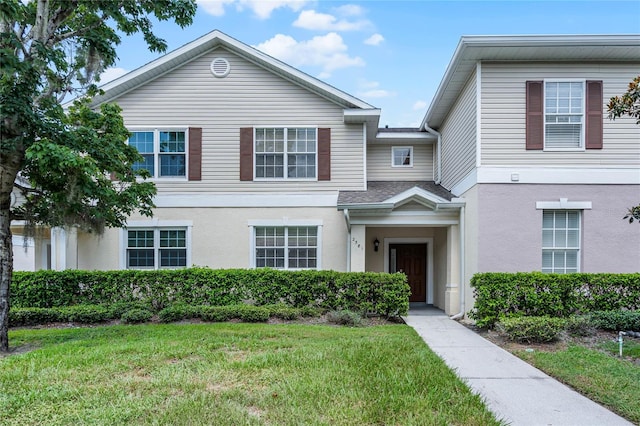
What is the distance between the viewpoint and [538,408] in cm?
423

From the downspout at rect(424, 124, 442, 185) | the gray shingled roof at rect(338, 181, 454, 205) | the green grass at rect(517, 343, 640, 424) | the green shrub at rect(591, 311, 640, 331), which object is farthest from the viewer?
the downspout at rect(424, 124, 442, 185)

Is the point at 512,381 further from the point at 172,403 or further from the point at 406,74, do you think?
the point at 406,74

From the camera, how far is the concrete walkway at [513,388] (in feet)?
13.1

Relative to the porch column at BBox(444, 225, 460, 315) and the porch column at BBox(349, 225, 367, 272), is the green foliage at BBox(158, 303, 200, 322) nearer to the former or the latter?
the porch column at BBox(349, 225, 367, 272)

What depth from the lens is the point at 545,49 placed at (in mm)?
8883

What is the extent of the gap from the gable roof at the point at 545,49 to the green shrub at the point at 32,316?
11.0m

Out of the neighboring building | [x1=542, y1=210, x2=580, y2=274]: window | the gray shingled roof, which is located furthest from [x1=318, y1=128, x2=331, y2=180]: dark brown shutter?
[x1=542, y1=210, x2=580, y2=274]: window

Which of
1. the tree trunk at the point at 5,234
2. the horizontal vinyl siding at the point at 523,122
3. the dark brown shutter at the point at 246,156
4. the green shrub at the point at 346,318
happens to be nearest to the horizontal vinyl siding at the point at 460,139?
the horizontal vinyl siding at the point at 523,122

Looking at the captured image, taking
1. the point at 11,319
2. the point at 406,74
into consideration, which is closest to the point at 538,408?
the point at 11,319

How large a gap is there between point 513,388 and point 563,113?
7076 mm

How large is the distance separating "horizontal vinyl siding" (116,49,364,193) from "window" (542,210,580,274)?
4.85m

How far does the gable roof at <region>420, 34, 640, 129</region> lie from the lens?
862 cm

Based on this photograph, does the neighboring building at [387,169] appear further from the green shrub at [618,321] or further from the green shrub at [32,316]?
the green shrub at [32,316]

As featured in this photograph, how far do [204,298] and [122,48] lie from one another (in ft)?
18.5
